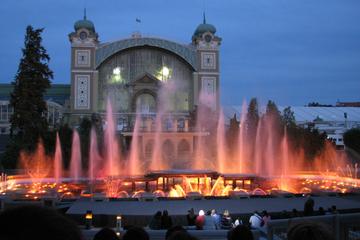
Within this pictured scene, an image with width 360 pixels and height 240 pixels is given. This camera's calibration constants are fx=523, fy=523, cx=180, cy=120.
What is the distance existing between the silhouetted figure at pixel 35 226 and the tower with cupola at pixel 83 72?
268 feet

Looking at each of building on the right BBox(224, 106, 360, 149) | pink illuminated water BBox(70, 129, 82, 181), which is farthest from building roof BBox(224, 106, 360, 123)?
pink illuminated water BBox(70, 129, 82, 181)

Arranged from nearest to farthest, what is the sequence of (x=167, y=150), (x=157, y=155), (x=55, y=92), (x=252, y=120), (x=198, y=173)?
1. (x=198, y=173)
2. (x=157, y=155)
3. (x=252, y=120)
4. (x=167, y=150)
5. (x=55, y=92)

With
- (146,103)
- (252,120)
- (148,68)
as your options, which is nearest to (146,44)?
(148,68)

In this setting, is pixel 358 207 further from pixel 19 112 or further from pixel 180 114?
pixel 180 114

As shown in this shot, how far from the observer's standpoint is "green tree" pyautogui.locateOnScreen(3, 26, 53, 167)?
42.3 m

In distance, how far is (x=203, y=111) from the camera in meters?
77.5

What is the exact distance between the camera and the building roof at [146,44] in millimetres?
85188

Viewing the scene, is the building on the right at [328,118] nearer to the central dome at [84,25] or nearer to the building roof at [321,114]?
the building roof at [321,114]

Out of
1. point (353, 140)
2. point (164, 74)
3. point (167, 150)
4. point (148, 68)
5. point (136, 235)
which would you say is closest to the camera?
point (136, 235)

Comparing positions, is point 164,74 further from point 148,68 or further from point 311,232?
point 311,232

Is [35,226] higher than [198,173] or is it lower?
higher

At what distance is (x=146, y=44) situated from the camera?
86.7 m

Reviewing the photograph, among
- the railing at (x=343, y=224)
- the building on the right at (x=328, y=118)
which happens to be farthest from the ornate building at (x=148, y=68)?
the railing at (x=343, y=224)

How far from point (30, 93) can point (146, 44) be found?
45018 mm
